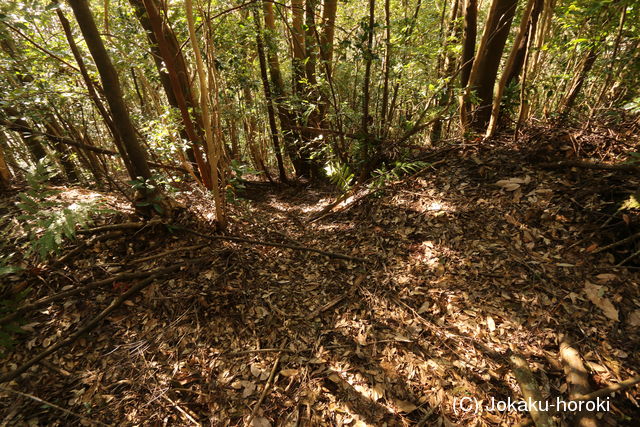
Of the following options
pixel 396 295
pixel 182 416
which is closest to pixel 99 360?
pixel 182 416

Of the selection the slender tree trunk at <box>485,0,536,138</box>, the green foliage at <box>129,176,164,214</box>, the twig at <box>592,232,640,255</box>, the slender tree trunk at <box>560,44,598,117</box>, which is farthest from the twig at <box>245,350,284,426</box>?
the slender tree trunk at <box>560,44,598,117</box>

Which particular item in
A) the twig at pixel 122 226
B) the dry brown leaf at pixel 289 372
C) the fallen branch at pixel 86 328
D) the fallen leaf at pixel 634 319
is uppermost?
the twig at pixel 122 226

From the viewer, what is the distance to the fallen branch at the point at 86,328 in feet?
6.86

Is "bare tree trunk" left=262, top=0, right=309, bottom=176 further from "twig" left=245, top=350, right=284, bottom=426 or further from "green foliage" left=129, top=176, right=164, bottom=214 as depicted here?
"twig" left=245, top=350, right=284, bottom=426

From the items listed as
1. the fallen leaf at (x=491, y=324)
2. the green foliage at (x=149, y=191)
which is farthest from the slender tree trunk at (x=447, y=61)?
the green foliage at (x=149, y=191)

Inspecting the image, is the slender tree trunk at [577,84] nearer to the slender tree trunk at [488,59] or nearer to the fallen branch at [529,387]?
the slender tree trunk at [488,59]

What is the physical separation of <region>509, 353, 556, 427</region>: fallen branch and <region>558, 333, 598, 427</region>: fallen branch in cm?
19

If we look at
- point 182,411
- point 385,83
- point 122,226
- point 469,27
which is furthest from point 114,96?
point 469,27

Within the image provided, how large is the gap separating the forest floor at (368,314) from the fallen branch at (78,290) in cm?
6

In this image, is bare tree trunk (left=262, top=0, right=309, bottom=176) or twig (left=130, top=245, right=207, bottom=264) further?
bare tree trunk (left=262, top=0, right=309, bottom=176)

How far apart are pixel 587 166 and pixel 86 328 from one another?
5.58 metres

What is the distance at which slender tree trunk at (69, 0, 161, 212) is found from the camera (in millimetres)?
2377

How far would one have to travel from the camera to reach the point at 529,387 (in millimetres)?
1919

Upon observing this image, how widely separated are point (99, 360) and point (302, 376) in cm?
180
